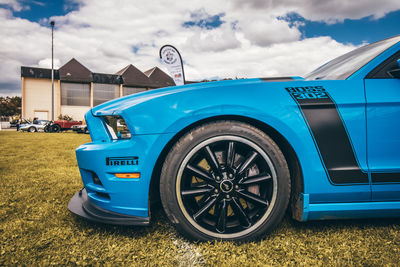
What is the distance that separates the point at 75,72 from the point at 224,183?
1632 inches

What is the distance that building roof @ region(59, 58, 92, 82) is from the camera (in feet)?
119

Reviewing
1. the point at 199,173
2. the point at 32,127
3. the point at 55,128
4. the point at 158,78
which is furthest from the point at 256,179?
the point at 158,78

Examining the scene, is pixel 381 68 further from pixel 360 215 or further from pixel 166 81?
pixel 166 81

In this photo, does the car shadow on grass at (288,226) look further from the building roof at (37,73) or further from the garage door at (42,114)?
the garage door at (42,114)

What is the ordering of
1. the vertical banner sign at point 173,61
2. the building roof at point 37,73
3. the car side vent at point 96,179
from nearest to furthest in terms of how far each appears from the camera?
the car side vent at point 96,179 < the vertical banner sign at point 173,61 < the building roof at point 37,73

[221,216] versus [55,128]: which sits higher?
[221,216]

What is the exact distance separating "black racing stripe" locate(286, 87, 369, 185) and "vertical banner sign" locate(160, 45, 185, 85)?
20.8 ft

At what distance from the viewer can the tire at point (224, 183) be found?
60.7 inches

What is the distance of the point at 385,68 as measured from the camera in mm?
1626

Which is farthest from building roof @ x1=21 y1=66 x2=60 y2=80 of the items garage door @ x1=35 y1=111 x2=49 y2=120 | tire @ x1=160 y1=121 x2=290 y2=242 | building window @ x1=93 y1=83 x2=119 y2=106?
tire @ x1=160 y1=121 x2=290 y2=242

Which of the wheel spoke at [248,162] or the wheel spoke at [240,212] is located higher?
the wheel spoke at [248,162]

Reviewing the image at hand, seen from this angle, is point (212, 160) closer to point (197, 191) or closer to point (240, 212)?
point (197, 191)

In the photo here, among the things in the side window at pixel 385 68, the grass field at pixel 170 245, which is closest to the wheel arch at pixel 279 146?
the grass field at pixel 170 245

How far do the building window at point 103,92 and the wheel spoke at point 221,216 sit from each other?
39.3m
